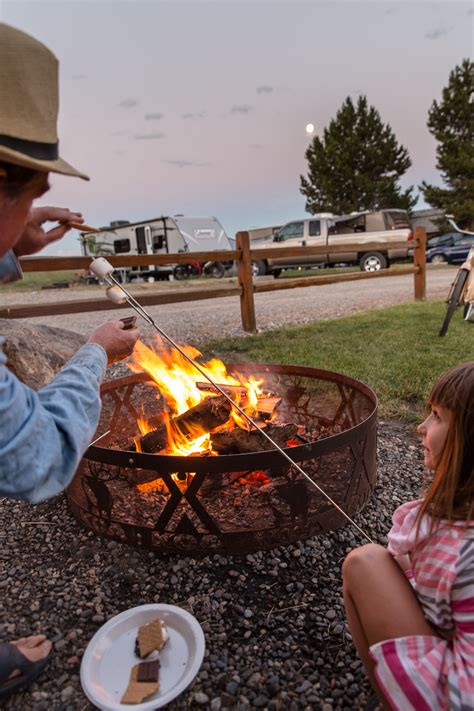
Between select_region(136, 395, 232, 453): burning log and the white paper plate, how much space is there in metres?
0.95

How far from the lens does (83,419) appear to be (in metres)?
1.12

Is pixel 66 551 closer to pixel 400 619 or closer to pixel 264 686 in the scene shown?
pixel 264 686

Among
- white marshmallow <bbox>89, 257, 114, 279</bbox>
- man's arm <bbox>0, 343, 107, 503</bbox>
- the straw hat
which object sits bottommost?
man's arm <bbox>0, 343, 107, 503</bbox>

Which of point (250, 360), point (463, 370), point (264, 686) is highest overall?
point (463, 370)

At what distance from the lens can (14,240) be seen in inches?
43.1

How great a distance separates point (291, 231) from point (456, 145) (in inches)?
774

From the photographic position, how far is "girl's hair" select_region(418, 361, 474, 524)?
51.4 inches

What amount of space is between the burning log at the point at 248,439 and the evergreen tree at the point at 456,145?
32036mm

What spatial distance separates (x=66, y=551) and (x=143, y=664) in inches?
34.9

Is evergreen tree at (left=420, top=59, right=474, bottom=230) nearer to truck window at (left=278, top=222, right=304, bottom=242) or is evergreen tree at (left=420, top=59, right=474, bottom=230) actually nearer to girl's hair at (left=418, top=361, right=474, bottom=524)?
truck window at (left=278, top=222, right=304, bottom=242)

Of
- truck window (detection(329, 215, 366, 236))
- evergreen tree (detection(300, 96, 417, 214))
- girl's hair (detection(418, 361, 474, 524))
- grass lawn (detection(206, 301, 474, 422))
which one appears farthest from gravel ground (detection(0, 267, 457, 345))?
evergreen tree (detection(300, 96, 417, 214))

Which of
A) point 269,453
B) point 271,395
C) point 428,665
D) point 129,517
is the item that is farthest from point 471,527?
point 271,395

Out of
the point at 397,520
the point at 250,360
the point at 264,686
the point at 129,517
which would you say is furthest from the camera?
the point at 250,360

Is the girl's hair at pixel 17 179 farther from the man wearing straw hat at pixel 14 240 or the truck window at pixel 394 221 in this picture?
the truck window at pixel 394 221
